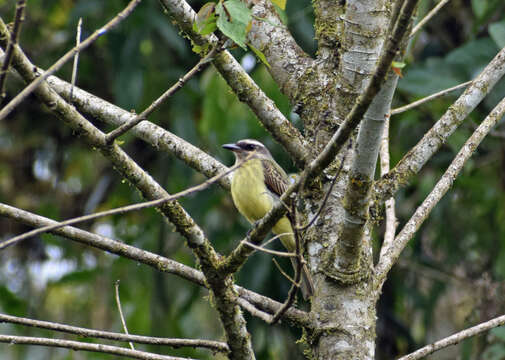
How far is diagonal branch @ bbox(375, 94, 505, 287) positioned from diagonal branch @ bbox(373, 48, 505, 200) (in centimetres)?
11

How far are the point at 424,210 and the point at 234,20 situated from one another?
138 centimetres

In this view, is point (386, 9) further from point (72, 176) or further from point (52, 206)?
point (72, 176)

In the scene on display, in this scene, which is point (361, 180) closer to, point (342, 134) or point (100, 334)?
point (342, 134)

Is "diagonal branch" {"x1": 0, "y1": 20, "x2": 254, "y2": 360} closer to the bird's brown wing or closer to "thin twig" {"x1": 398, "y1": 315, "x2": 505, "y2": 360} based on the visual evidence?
"thin twig" {"x1": 398, "y1": 315, "x2": 505, "y2": 360}

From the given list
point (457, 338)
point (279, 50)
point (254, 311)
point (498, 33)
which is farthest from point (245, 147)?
point (457, 338)

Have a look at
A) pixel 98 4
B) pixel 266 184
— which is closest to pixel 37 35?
pixel 98 4

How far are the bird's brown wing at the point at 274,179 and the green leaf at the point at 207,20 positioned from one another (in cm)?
281

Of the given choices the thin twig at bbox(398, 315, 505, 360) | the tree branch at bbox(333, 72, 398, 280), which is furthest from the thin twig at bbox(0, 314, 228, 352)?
the thin twig at bbox(398, 315, 505, 360)

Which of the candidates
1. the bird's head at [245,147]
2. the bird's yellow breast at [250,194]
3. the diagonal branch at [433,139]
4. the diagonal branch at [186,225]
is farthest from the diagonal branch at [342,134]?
the bird's head at [245,147]

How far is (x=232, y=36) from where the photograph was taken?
2.32m

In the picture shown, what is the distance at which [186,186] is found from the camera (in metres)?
7.50

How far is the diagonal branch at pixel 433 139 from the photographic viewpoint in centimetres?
317

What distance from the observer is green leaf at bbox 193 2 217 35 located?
2432 mm

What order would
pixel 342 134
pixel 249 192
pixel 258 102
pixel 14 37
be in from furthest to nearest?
pixel 249 192 → pixel 258 102 → pixel 342 134 → pixel 14 37
